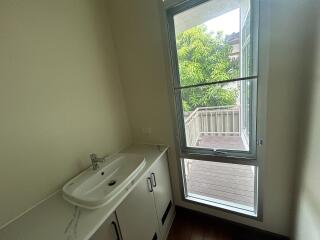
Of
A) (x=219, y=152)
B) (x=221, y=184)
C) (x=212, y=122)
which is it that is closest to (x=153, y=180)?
(x=219, y=152)

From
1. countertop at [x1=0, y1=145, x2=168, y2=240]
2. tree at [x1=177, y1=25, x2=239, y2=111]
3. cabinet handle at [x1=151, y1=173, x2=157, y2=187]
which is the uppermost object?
tree at [x1=177, y1=25, x2=239, y2=111]

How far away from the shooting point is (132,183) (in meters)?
1.19

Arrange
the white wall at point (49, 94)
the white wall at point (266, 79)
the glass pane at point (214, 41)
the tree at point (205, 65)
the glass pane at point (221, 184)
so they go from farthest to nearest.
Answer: the glass pane at point (221, 184)
the tree at point (205, 65)
the glass pane at point (214, 41)
the white wall at point (266, 79)
the white wall at point (49, 94)

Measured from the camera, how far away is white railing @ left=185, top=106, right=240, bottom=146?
5.00 ft

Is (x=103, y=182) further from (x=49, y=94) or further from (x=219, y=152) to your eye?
(x=219, y=152)

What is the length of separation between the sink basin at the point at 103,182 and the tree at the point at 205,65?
2.84ft

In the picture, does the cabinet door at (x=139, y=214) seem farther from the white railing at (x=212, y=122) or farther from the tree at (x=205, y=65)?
the tree at (x=205, y=65)

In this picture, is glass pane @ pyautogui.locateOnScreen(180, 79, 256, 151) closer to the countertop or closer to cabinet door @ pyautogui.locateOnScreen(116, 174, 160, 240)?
cabinet door @ pyautogui.locateOnScreen(116, 174, 160, 240)

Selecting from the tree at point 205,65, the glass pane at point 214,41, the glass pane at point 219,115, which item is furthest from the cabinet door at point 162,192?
the glass pane at point 214,41

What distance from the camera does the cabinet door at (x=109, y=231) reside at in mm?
899

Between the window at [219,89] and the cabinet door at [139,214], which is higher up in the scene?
the window at [219,89]

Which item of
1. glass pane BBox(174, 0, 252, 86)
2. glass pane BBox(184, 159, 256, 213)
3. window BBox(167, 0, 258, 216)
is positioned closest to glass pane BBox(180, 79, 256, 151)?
window BBox(167, 0, 258, 216)

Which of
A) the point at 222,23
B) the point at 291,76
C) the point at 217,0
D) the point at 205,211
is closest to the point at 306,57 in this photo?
the point at 291,76

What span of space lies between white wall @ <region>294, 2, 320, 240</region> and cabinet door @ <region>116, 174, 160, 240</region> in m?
1.14
